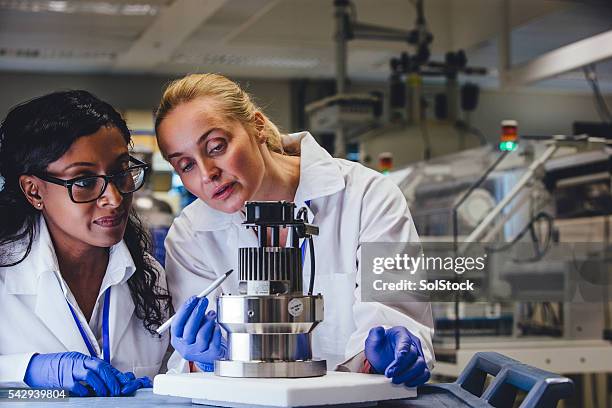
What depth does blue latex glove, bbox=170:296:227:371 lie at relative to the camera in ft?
2.89

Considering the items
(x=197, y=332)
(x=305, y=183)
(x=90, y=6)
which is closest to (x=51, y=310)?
(x=197, y=332)

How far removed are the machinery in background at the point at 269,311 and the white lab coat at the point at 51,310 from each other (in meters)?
0.31

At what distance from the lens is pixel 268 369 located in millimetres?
788

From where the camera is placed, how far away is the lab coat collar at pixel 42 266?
1066mm

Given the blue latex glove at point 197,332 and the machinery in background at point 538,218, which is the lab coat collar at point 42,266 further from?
the machinery in background at point 538,218

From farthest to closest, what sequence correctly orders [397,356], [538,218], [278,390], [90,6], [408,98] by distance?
[90,6] → [408,98] → [538,218] → [397,356] → [278,390]

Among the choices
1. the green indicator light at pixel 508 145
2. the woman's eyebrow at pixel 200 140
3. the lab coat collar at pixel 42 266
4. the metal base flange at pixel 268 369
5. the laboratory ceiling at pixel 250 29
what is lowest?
the metal base flange at pixel 268 369

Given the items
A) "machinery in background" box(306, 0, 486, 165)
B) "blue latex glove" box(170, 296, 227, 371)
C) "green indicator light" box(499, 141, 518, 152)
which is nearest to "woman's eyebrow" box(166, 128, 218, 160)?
"blue latex glove" box(170, 296, 227, 371)

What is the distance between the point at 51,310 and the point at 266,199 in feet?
1.00

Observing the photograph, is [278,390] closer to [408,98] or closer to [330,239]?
[330,239]

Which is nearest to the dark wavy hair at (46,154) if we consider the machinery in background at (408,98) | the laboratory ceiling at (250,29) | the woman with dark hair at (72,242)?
the woman with dark hair at (72,242)

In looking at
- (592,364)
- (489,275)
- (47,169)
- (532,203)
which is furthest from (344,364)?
(532,203)

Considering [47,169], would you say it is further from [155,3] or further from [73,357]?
[155,3]

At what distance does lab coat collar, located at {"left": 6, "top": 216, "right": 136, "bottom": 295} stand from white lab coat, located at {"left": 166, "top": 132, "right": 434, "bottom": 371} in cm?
9
